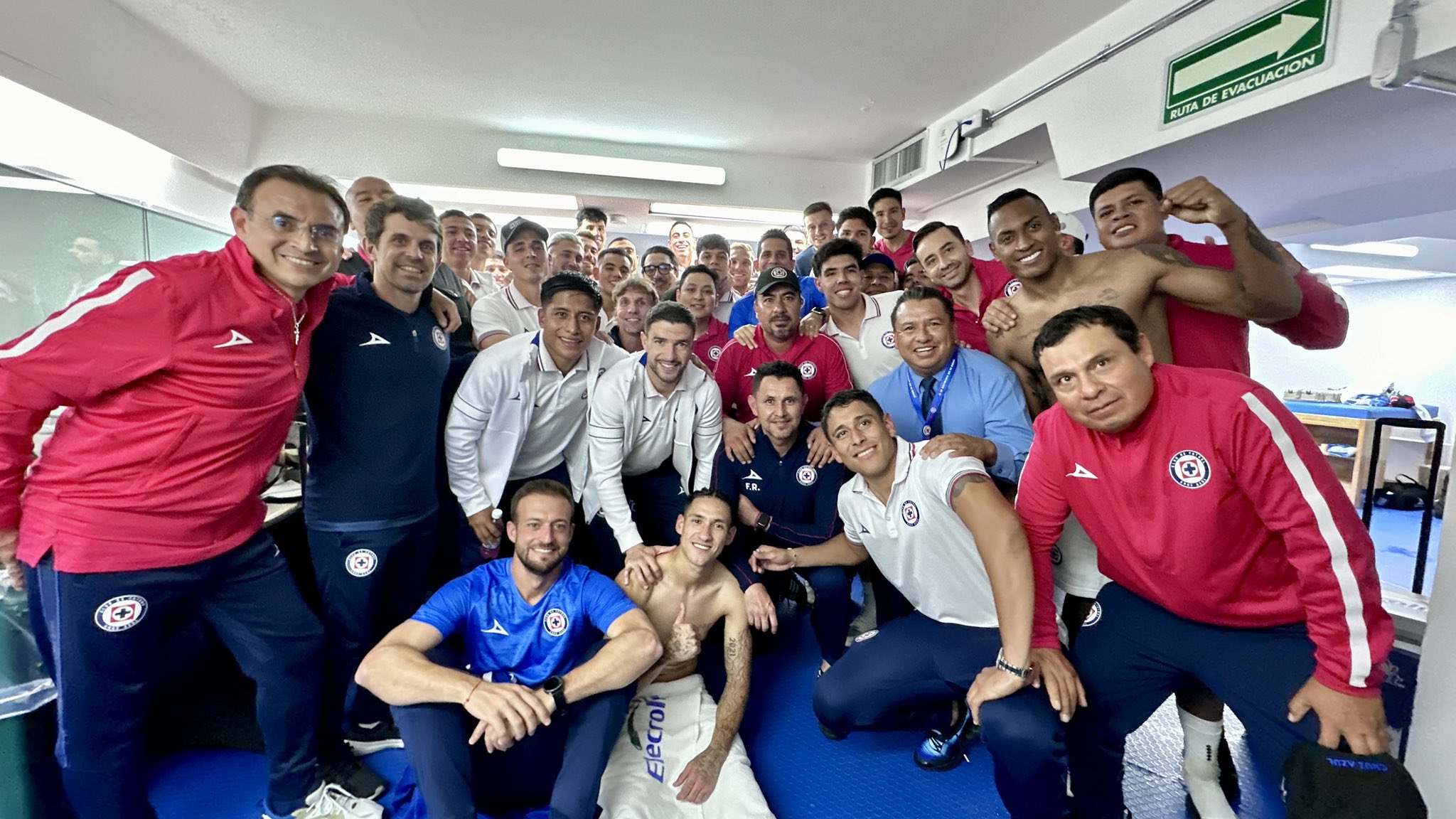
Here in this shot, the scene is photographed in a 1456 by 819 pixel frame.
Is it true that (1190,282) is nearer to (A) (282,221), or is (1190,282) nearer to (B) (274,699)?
(A) (282,221)

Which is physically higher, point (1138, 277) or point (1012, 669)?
point (1138, 277)

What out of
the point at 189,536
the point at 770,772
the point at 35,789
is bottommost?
the point at 770,772

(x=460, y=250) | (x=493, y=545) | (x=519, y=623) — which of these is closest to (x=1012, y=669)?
(x=519, y=623)

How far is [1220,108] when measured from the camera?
135 inches

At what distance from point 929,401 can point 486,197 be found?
6080 mm

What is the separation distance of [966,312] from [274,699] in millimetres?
3331

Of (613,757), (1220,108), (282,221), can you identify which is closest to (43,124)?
(282,221)

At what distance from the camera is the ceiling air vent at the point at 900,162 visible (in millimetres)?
6363

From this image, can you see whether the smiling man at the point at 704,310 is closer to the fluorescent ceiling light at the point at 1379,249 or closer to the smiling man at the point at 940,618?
the smiling man at the point at 940,618

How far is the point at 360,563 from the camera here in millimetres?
2195

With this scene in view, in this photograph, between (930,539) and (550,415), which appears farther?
(550,415)

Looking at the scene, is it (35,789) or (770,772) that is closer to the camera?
(35,789)

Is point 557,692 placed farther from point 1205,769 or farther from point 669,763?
point 1205,769

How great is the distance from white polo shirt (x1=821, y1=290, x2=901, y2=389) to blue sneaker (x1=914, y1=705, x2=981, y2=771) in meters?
1.66
